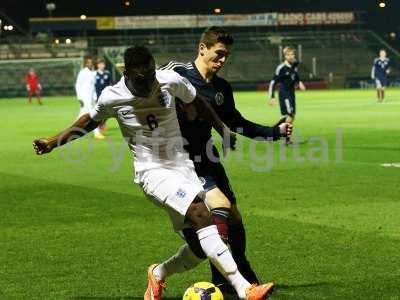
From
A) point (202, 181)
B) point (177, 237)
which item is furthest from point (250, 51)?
point (202, 181)

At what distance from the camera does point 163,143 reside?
7.33 metres

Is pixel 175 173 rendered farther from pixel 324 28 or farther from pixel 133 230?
pixel 324 28

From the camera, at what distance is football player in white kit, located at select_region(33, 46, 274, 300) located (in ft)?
23.2

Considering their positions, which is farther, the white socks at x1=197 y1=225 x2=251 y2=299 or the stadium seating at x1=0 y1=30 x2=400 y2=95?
the stadium seating at x1=0 y1=30 x2=400 y2=95

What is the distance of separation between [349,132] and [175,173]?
65.0 ft

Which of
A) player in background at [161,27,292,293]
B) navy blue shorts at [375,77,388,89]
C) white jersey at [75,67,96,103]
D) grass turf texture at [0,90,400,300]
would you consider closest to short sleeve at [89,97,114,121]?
player in background at [161,27,292,293]

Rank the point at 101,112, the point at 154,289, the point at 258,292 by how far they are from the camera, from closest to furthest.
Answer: the point at 258,292 → the point at 101,112 → the point at 154,289

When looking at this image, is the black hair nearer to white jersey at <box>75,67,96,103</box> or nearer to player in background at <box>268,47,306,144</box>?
player in background at <box>268,47,306,144</box>

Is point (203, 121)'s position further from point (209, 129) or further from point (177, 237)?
point (177, 237)

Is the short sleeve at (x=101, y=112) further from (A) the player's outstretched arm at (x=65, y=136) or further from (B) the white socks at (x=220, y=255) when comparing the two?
(B) the white socks at (x=220, y=255)

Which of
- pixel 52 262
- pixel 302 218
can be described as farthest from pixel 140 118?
pixel 302 218

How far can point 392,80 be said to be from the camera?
7325cm

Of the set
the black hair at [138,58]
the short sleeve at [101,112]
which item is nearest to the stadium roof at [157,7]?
the short sleeve at [101,112]

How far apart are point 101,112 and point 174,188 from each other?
2.78 ft
